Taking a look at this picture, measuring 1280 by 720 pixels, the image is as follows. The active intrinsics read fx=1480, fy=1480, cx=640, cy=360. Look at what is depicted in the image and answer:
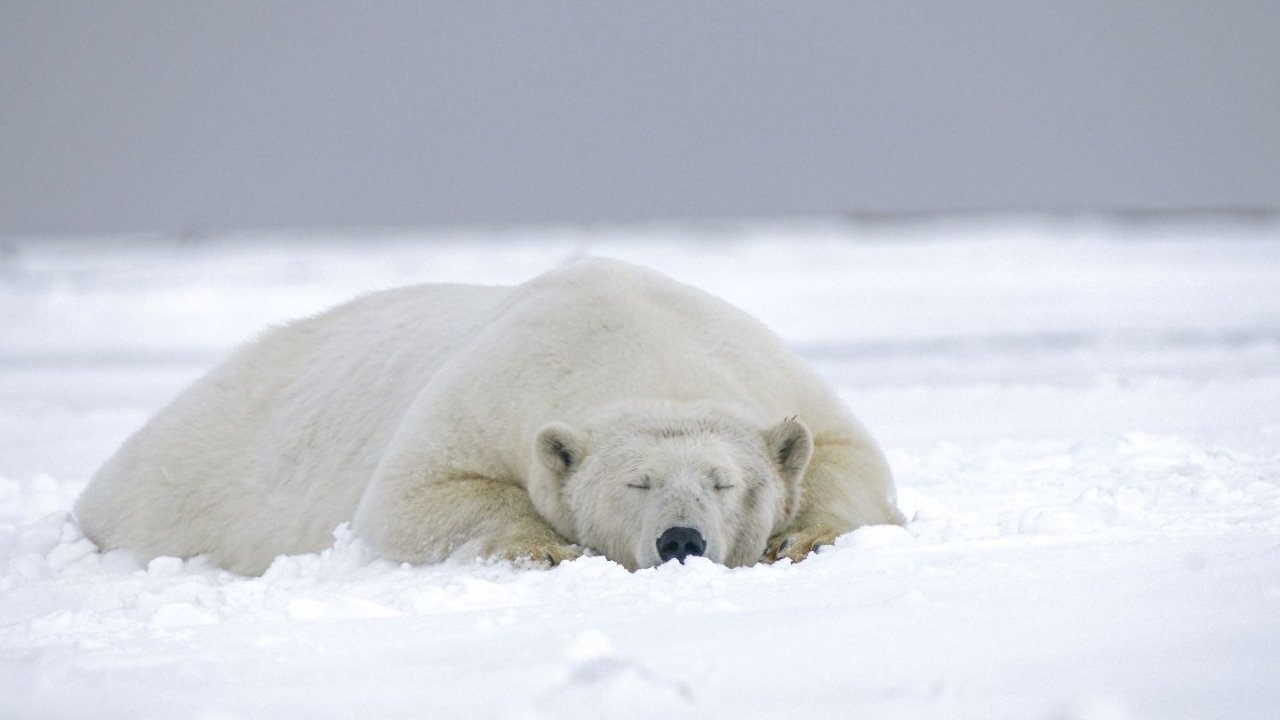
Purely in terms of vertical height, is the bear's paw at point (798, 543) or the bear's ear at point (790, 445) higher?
the bear's ear at point (790, 445)

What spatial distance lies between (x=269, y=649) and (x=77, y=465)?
629 centimetres

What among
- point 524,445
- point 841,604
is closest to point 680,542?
point 524,445

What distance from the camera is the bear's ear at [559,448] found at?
4637 mm

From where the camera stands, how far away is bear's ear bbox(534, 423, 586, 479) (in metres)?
4.64

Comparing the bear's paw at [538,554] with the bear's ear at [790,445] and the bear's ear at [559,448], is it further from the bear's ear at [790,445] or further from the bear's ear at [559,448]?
the bear's ear at [790,445]

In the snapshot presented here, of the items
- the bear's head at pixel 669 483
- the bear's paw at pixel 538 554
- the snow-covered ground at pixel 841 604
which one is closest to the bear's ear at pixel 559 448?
the bear's head at pixel 669 483

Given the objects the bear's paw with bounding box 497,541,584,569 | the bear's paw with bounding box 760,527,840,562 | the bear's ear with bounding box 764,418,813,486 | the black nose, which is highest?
the bear's ear with bounding box 764,418,813,486

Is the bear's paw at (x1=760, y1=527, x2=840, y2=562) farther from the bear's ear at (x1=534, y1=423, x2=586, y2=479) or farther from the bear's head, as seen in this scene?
the bear's ear at (x1=534, y1=423, x2=586, y2=479)

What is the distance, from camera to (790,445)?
477 cm

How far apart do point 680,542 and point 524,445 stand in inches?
33.4

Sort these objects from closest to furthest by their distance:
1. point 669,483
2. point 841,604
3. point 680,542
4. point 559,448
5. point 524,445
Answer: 1. point 841,604
2. point 680,542
3. point 669,483
4. point 559,448
5. point 524,445

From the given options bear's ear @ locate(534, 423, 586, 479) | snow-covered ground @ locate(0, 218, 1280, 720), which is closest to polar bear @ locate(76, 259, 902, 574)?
bear's ear @ locate(534, 423, 586, 479)

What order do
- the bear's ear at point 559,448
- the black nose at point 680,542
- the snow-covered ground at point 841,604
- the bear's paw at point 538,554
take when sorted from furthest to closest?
the bear's ear at point 559,448
the bear's paw at point 538,554
the black nose at point 680,542
the snow-covered ground at point 841,604

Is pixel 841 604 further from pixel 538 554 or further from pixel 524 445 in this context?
pixel 524 445
